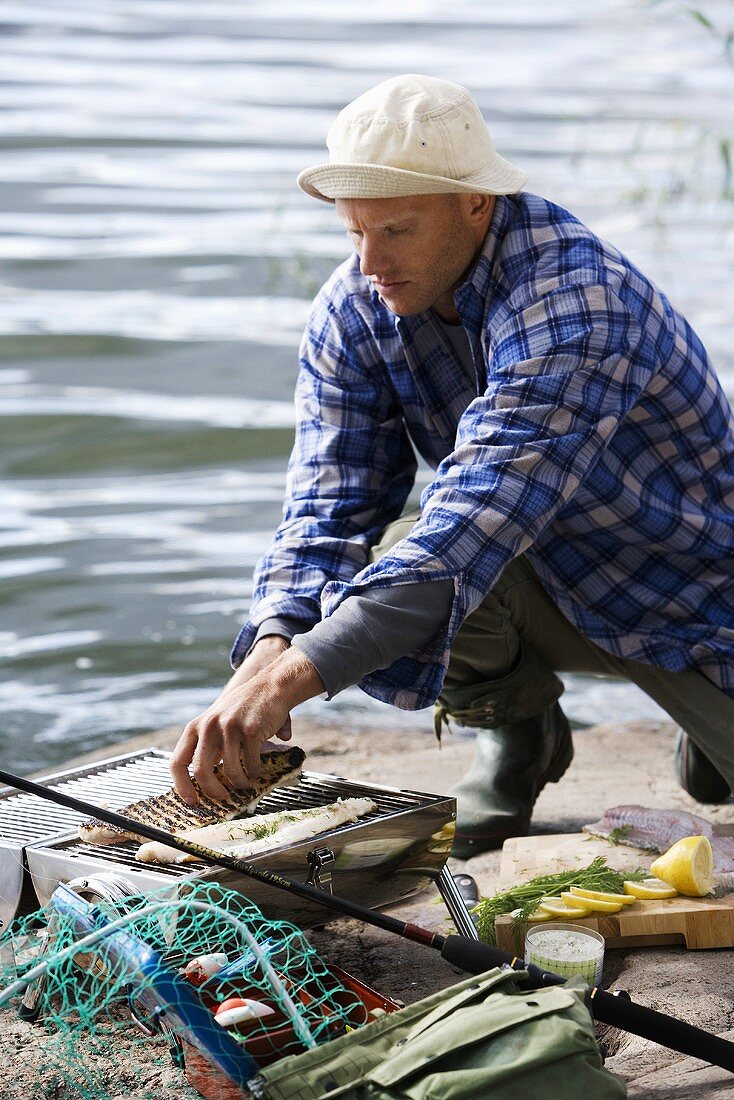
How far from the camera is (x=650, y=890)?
10.7ft

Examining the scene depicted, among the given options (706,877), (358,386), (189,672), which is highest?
(358,386)

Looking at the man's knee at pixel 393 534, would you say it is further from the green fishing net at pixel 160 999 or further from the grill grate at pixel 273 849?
the green fishing net at pixel 160 999

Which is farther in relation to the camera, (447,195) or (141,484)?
(141,484)

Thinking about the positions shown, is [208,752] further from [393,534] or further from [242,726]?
[393,534]

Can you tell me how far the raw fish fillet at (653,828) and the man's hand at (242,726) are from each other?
3.25ft

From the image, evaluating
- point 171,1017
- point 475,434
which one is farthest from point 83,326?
point 171,1017

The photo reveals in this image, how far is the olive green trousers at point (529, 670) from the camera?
3.68m

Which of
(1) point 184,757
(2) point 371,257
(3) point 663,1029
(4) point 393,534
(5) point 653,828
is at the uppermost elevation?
(2) point 371,257

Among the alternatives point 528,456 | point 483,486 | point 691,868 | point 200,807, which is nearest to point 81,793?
point 200,807

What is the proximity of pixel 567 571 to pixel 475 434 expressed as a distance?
65 centimetres

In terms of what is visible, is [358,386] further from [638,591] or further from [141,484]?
[141,484]

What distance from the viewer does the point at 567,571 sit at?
3.71m

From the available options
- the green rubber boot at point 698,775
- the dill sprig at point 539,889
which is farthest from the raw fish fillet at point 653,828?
the green rubber boot at point 698,775

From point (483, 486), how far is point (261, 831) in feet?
2.66
